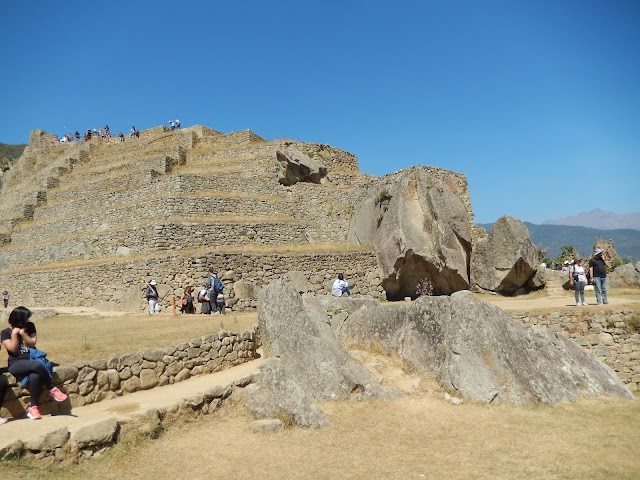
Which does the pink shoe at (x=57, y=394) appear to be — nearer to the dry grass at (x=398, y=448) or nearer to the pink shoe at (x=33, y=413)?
the pink shoe at (x=33, y=413)

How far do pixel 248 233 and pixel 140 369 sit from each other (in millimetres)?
15730

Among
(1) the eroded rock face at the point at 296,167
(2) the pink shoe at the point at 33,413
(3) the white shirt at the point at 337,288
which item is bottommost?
(2) the pink shoe at the point at 33,413

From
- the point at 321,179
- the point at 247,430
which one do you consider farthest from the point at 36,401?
the point at 321,179

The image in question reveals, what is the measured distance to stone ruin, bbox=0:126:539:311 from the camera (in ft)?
76.0

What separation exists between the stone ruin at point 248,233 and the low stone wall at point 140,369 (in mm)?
9564

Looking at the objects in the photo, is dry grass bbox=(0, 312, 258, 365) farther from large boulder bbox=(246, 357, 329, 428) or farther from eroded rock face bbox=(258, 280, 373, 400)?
large boulder bbox=(246, 357, 329, 428)

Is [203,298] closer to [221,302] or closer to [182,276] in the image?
[221,302]

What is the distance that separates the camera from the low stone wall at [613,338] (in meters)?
15.5

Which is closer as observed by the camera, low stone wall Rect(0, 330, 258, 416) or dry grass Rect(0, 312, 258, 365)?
low stone wall Rect(0, 330, 258, 416)

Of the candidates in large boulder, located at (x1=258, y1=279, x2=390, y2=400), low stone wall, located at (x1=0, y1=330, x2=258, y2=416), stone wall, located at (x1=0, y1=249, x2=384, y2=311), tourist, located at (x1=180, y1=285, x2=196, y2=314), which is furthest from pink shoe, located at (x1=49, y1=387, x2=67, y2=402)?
stone wall, located at (x1=0, y1=249, x2=384, y2=311)

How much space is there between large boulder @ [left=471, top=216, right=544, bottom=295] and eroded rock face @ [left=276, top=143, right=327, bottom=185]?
1147 centimetres

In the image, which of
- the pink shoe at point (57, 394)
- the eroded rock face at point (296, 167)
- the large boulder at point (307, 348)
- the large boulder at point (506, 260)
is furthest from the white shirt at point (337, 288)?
the eroded rock face at point (296, 167)

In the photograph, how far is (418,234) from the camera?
23531 mm

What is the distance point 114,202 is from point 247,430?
23.9 m
